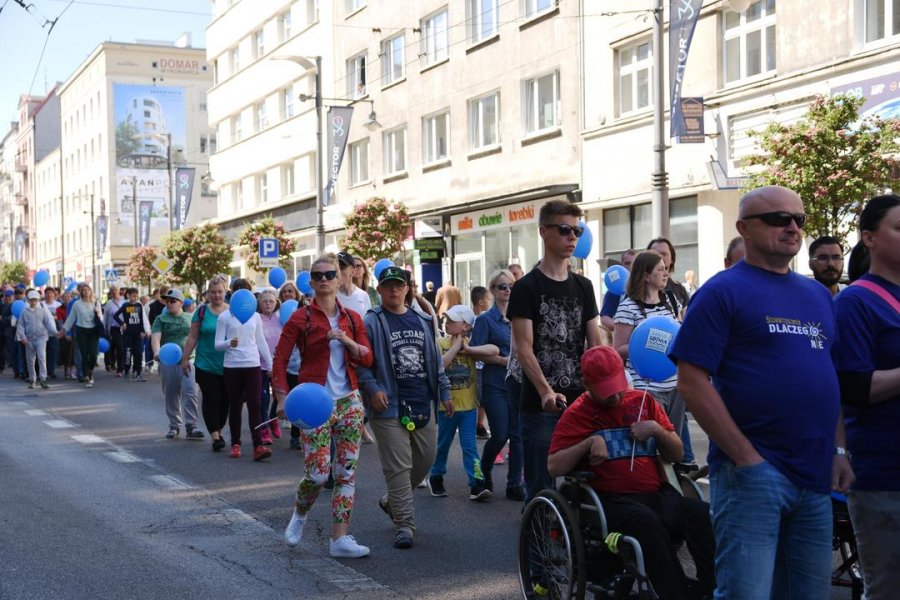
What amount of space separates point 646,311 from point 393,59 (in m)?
29.0

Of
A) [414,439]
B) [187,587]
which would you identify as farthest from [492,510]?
[187,587]

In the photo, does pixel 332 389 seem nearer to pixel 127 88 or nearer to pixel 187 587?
pixel 187 587

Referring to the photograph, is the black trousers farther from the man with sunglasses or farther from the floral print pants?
the floral print pants

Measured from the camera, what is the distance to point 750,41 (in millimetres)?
21188

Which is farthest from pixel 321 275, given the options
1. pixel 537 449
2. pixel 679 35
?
pixel 679 35

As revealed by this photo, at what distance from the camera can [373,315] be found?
24.7ft

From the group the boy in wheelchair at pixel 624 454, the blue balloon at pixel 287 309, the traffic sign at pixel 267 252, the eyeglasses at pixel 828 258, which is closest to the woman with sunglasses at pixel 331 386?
the boy in wheelchair at pixel 624 454

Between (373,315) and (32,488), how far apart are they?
4.13m

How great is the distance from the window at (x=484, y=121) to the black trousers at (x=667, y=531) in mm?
24953

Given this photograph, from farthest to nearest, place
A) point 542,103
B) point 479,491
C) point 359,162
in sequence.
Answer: point 359,162 → point 542,103 → point 479,491

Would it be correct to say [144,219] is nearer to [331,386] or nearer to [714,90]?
[714,90]

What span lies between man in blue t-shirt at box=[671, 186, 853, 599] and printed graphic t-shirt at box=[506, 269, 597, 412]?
7.86 feet

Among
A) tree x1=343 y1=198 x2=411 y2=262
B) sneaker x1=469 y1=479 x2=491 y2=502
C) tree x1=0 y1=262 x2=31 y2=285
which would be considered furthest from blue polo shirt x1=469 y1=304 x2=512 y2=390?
tree x1=0 y1=262 x2=31 y2=285

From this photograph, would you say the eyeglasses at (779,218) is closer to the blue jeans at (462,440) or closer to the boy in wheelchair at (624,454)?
the boy in wheelchair at (624,454)
